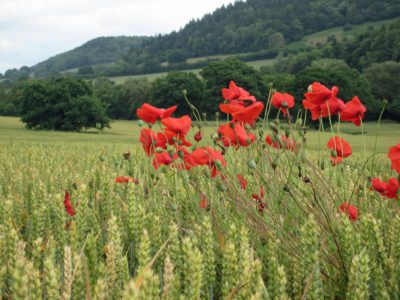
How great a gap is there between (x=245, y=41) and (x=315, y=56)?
54.9 meters

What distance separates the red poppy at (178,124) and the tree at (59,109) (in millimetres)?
44775

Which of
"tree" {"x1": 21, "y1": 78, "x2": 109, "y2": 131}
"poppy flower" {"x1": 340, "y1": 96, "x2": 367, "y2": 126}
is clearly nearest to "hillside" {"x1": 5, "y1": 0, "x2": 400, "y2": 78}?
"tree" {"x1": 21, "y1": 78, "x2": 109, "y2": 131}

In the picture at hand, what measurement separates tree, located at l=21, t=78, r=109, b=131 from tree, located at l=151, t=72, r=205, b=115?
14187 mm

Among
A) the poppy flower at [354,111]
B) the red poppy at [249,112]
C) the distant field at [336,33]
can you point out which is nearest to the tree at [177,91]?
the poppy flower at [354,111]

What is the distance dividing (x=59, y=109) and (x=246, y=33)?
337ft

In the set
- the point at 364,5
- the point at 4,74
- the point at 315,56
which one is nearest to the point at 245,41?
the point at 364,5

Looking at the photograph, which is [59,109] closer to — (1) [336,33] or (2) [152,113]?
(2) [152,113]

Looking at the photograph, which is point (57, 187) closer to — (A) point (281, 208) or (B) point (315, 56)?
(A) point (281, 208)

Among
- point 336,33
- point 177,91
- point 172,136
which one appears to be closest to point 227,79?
point 177,91

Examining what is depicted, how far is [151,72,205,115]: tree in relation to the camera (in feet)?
203

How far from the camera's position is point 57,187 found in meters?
3.21

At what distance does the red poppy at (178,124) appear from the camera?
227 cm

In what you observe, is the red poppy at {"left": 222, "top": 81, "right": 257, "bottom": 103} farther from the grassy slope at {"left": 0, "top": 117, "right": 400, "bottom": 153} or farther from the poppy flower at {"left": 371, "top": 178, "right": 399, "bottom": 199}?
the poppy flower at {"left": 371, "top": 178, "right": 399, "bottom": 199}

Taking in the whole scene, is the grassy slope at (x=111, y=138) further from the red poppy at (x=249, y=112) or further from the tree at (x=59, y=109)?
the tree at (x=59, y=109)
